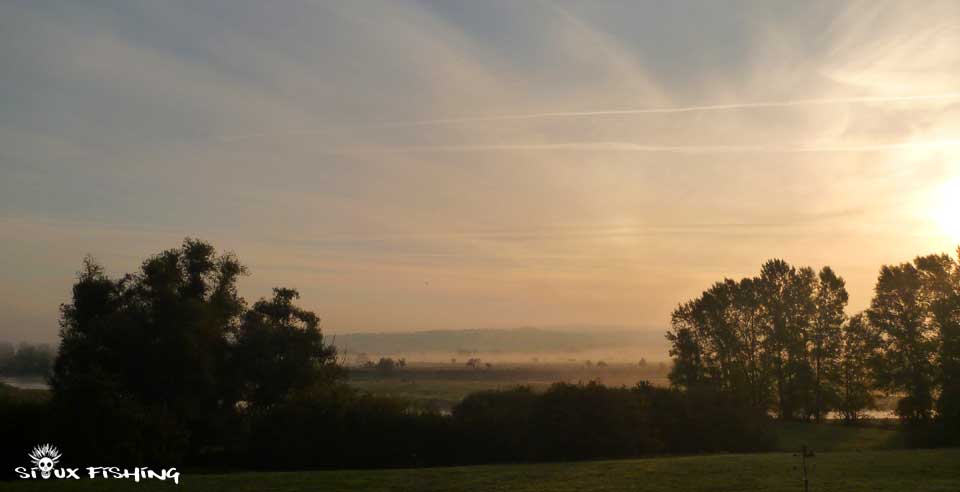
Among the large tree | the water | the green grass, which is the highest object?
the large tree

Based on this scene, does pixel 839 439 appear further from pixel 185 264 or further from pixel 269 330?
pixel 185 264

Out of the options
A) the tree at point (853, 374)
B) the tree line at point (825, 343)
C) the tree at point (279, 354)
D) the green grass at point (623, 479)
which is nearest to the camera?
the green grass at point (623, 479)

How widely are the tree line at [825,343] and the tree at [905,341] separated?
7 cm

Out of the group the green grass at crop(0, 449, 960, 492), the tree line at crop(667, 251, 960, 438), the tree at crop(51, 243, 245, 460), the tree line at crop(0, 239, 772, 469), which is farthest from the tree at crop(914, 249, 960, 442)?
the tree at crop(51, 243, 245, 460)

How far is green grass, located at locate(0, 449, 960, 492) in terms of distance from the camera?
71.7ft

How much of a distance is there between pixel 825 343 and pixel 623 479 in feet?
143

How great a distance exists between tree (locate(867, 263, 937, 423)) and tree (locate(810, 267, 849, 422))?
5255mm

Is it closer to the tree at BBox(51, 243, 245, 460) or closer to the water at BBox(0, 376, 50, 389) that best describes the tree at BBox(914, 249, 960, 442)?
the tree at BBox(51, 243, 245, 460)

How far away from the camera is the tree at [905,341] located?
4988 centimetres

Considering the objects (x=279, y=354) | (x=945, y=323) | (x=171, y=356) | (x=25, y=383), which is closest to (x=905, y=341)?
(x=945, y=323)

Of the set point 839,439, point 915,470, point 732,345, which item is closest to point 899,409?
point 839,439

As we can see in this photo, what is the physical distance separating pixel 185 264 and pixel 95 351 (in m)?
7.80

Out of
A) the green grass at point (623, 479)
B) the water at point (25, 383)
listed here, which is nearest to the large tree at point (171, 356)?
the green grass at point (623, 479)

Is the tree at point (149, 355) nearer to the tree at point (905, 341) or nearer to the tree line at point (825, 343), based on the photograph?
the tree line at point (825, 343)
